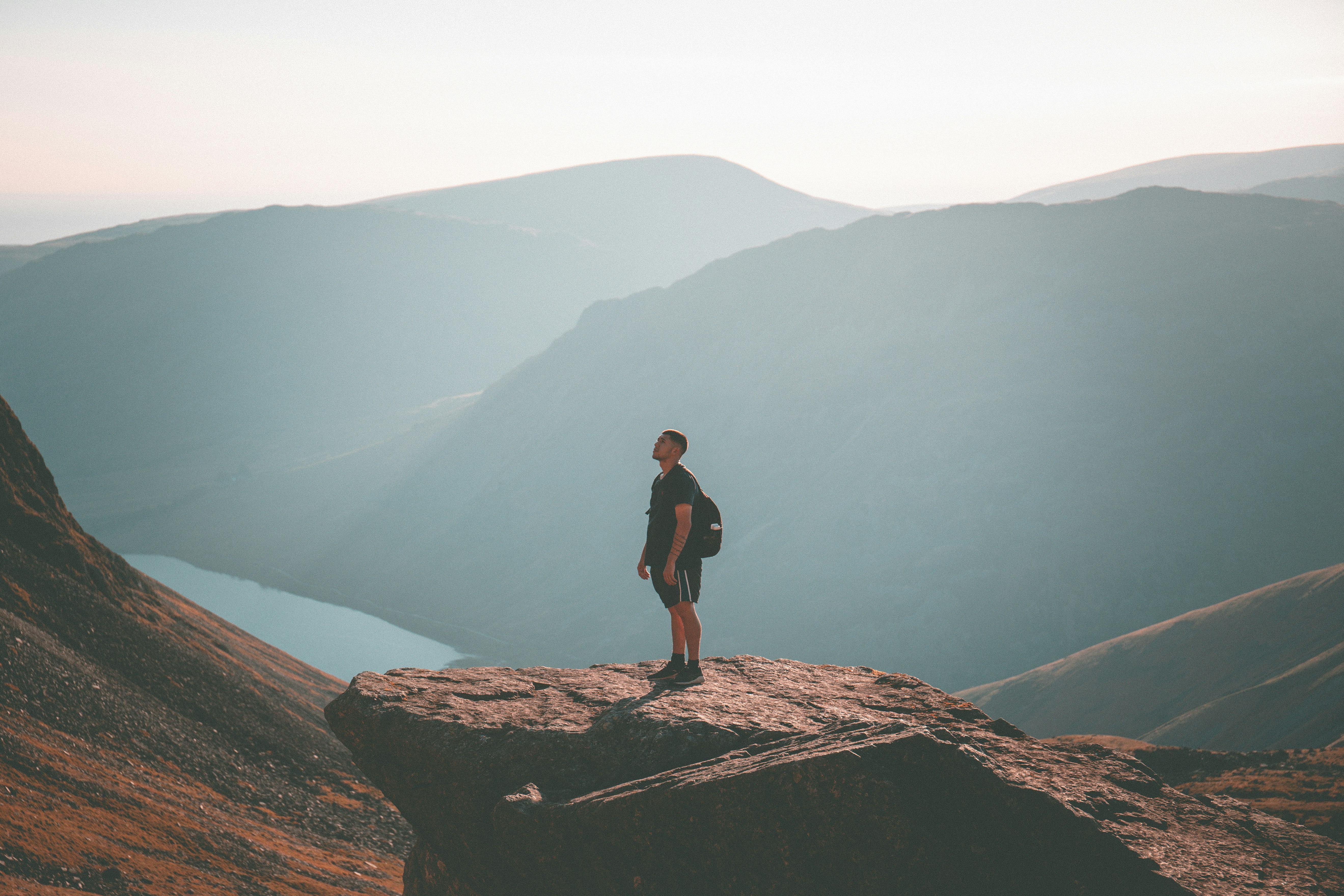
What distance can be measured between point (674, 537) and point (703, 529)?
458 mm

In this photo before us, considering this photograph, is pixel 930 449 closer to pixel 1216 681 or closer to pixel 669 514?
pixel 1216 681

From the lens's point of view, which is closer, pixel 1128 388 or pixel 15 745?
pixel 15 745

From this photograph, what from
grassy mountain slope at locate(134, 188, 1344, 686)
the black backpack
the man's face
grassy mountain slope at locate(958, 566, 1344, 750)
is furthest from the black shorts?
grassy mountain slope at locate(134, 188, 1344, 686)

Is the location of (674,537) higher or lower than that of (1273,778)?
higher

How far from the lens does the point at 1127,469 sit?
122 m

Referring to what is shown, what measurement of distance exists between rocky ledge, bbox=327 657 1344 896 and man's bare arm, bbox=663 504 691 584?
1612 millimetres

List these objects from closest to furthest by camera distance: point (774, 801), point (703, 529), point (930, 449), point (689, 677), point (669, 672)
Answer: point (774, 801)
point (703, 529)
point (689, 677)
point (669, 672)
point (930, 449)

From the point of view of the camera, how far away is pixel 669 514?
403 inches

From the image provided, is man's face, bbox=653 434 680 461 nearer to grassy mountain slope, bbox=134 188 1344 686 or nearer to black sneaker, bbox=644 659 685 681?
black sneaker, bbox=644 659 685 681

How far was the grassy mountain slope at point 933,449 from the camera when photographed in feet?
380

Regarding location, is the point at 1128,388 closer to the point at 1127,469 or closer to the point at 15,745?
the point at 1127,469

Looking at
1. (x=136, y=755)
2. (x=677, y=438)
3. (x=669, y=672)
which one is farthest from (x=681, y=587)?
(x=136, y=755)

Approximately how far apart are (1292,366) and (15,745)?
5910 inches

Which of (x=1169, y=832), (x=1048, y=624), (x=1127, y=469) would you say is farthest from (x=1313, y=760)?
(x=1127, y=469)
